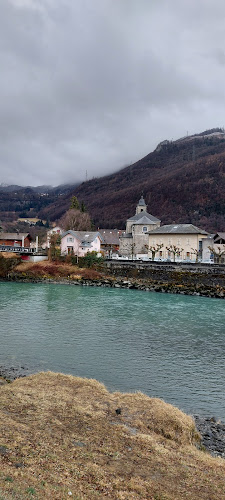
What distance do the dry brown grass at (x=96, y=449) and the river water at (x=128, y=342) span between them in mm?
2312

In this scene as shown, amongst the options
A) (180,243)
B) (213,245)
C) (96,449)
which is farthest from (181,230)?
(96,449)

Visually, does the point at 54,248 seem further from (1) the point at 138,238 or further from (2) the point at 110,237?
(2) the point at 110,237

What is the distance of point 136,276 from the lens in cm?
4544

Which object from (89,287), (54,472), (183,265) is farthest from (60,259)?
(54,472)

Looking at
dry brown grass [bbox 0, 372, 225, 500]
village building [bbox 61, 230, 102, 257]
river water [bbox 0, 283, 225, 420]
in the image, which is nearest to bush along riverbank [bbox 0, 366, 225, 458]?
dry brown grass [bbox 0, 372, 225, 500]

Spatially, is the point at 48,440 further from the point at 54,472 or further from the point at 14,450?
the point at 54,472

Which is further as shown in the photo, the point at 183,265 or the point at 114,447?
the point at 183,265

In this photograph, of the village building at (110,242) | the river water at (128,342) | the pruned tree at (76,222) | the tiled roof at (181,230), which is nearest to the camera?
the river water at (128,342)

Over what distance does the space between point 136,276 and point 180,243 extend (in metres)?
11.9

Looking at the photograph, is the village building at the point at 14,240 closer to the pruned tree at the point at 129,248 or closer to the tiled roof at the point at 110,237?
the pruned tree at the point at 129,248

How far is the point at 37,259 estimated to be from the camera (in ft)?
173

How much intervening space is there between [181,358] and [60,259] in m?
37.4

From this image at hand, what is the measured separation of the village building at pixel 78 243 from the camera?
179 feet

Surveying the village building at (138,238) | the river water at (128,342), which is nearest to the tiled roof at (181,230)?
the village building at (138,238)
